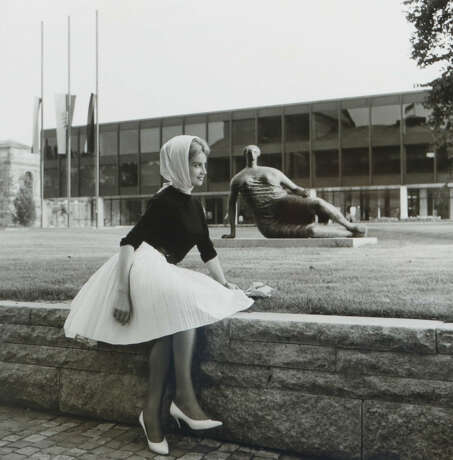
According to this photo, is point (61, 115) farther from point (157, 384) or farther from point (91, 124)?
point (157, 384)

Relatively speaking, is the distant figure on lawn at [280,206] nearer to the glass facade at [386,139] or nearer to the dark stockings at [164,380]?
the dark stockings at [164,380]

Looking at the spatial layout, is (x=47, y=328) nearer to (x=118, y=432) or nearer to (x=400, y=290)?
(x=118, y=432)

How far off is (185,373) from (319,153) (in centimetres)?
3892

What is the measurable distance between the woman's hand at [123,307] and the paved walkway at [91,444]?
0.81 m

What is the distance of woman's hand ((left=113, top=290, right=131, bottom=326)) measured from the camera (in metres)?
3.40

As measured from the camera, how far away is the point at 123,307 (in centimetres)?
340

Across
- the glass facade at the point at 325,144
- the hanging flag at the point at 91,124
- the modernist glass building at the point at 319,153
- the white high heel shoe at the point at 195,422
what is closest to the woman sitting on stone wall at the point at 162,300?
the white high heel shoe at the point at 195,422

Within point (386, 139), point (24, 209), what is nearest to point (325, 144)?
point (386, 139)

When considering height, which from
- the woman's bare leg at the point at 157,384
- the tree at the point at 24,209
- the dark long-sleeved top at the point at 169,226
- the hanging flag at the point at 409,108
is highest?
the hanging flag at the point at 409,108

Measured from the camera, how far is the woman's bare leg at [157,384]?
3455 mm

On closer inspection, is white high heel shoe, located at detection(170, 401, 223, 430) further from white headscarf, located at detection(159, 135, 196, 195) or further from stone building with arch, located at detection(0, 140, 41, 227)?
stone building with arch, located at detection(0, 140, 41, 227)

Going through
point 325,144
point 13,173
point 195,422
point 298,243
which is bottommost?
point 195,422

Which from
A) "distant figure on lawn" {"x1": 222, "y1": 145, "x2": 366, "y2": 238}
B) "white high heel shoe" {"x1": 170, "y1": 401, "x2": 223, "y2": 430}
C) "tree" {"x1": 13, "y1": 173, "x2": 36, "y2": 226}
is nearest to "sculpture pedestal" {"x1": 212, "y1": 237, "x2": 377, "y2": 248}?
"distant figure on lawn" {"x1": 222, "y1": 145, "x2": 366, "y2": 238}

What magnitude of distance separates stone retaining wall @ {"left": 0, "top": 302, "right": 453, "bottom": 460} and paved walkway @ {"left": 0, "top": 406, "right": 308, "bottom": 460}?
81 millimetres
